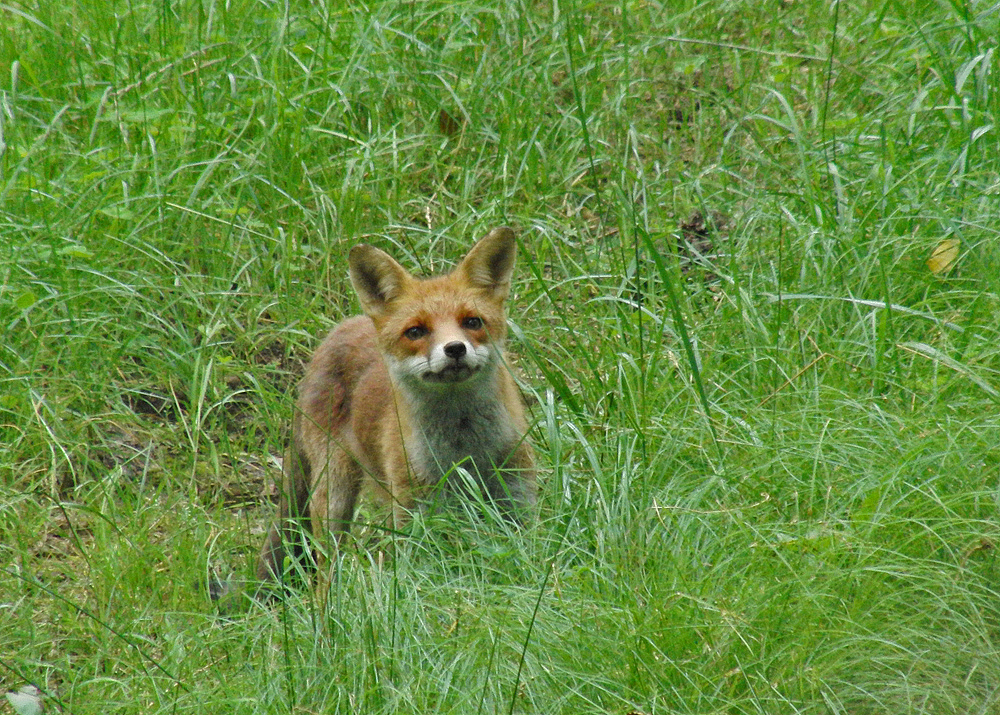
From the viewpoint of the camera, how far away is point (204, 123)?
6461 mm

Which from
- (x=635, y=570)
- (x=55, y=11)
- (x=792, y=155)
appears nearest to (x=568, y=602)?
(x=635, y=570)

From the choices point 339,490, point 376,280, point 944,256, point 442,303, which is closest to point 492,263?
point 442,303

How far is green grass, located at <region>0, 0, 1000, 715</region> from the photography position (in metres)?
3.38

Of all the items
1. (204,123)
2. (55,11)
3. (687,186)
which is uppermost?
(55,11)

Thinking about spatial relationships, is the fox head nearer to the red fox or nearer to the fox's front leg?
the red fox

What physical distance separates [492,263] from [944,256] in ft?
6.27

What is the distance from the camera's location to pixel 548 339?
582 centimetres

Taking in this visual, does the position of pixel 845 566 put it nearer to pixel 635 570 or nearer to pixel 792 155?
pixel 635 570

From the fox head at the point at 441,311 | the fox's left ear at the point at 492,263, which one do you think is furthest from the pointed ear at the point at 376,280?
the fox's left ear at the point at 492,263

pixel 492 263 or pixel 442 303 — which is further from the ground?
pixel 492 263

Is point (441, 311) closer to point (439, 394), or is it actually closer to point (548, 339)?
point (439, 394)

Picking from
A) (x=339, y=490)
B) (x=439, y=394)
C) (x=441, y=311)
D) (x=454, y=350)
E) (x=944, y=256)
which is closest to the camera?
(x=454, y=350)

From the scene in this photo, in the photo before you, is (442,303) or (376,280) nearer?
(442,303)

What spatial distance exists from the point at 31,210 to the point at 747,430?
12.4ft
